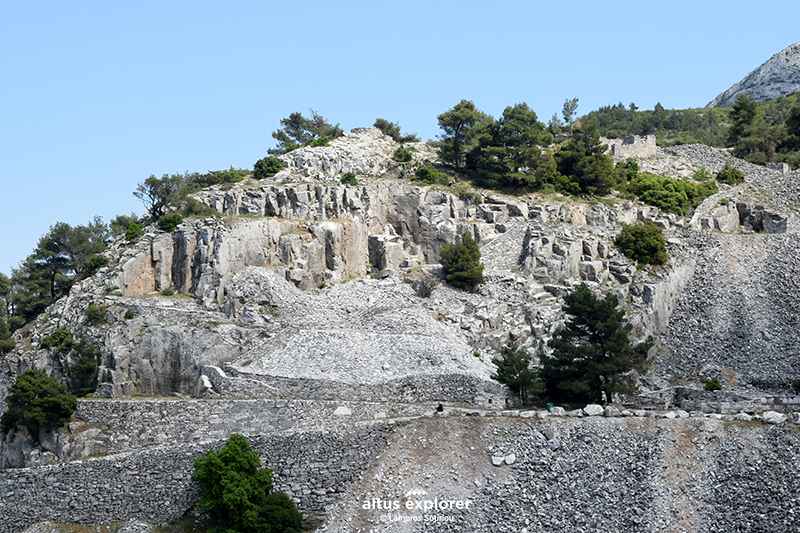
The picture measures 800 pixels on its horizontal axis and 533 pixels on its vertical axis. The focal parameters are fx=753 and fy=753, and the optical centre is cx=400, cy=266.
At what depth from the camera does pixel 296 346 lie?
42281 mm

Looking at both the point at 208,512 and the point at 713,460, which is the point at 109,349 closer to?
the point at 208,512

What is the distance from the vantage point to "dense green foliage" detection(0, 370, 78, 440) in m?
37.0

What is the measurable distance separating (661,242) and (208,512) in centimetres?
3551

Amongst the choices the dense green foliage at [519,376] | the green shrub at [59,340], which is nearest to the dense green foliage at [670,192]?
the dense green foliage at [519,376]

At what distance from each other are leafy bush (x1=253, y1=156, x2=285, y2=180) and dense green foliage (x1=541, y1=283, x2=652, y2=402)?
100.0ft

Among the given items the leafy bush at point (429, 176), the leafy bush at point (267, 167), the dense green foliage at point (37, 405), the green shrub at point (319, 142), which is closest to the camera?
the dense green foliage at point (37, 405)

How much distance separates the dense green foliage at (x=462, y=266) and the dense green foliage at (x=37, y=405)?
24.7m

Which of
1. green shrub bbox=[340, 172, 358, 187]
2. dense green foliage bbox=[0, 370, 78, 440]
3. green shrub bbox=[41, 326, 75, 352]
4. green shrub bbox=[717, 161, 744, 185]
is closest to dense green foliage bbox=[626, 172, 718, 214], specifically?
green shrub bbox=[717, 161, 744, 185]

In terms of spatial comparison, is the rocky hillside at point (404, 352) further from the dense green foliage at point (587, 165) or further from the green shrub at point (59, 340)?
the dense green foliage at point (587, 165)

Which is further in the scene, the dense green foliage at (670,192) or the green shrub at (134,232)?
the dense green foliage at (670,192)

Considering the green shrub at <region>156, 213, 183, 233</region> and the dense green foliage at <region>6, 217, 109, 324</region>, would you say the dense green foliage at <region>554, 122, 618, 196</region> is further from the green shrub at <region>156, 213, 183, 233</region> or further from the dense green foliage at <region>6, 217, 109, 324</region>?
the dense green foliage at <region>6, 217, 109, 324</region>

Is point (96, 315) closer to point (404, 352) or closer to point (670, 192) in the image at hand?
point (404, 352)

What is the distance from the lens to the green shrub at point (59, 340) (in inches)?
1748

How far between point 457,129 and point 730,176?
24981mm
